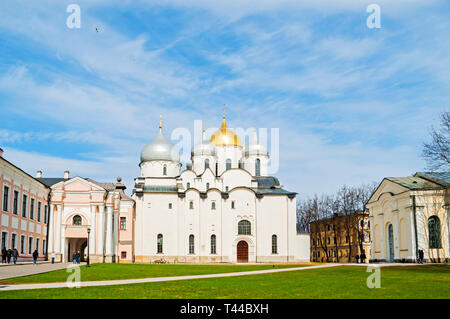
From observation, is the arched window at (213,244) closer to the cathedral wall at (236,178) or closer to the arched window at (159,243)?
the arched window at (159,243)

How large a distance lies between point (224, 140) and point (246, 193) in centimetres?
1095

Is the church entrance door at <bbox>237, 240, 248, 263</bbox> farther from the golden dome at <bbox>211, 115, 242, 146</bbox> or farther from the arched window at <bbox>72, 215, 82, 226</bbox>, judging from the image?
the arched window at <bbox>72, 215, 82, 226</bbox>

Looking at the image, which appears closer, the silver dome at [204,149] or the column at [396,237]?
the column at [396,237]

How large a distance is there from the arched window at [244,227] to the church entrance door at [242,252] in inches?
44.8

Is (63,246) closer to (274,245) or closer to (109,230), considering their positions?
(109,230)

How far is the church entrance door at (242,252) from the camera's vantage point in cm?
5953

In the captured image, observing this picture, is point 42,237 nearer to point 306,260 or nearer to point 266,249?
point 266,249

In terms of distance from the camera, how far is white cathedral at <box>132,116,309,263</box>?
5894 cm

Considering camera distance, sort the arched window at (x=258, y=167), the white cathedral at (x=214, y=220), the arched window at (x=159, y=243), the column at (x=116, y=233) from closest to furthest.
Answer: the column at (x=116, y=233) < the arched window at (x=159, y=243) < the white cathedral at (x=214, y=220) < the arched window at (x=258, y=167)

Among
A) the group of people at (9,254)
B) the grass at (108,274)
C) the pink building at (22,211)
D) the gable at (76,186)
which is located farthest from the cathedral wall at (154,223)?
the grass at (108,274)

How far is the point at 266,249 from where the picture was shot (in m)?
59.8

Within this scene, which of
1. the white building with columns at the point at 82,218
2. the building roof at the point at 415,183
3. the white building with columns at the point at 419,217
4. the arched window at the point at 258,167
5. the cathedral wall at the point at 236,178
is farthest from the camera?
the arched window at the point at 258,167
